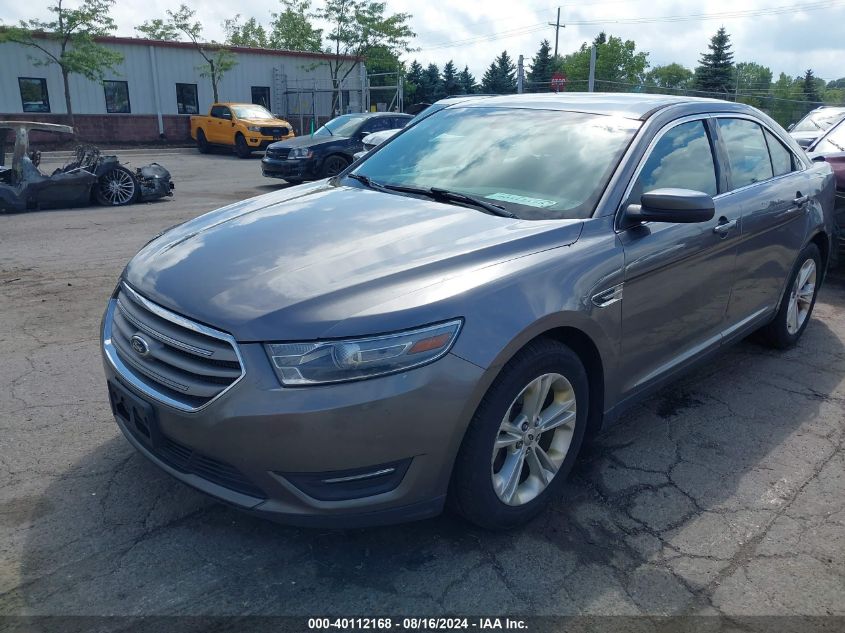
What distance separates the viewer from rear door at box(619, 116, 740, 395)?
314 centimetres

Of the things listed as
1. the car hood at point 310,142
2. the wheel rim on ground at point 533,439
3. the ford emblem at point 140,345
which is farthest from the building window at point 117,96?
the wheel rim on ground at point 533,439

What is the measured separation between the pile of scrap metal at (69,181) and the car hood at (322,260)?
8592 millimetres

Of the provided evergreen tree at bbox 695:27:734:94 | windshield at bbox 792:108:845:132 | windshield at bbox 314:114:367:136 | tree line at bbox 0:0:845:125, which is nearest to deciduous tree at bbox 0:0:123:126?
tree line at bbox 0:0:845:125

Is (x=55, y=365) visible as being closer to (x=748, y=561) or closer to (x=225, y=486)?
(x=225, y=486)

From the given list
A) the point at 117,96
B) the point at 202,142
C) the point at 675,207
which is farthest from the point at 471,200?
the point at 117,96

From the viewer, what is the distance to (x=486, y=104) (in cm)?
417

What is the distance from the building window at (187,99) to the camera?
106 ft

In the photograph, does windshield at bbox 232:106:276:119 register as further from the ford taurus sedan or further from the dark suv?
the ford taurus sedan

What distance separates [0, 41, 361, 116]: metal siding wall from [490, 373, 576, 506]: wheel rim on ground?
106 ft

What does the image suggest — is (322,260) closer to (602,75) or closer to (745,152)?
(745,152)

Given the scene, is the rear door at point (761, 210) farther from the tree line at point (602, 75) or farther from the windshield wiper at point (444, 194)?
the tree line at point (602, 75)

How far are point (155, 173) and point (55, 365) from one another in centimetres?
874

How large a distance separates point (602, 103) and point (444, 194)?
1096 millimetres

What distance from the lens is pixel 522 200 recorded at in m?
3.23
